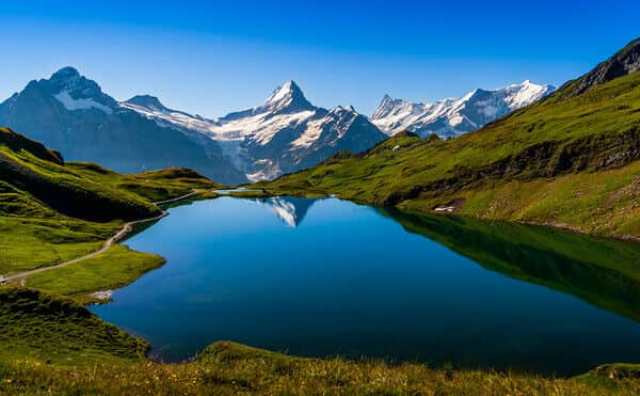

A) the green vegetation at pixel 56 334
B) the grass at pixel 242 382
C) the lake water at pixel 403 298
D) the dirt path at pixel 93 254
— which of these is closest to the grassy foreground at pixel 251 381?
the grass at pixel 242 382

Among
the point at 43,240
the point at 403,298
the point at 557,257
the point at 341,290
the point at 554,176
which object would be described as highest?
the point at 554,176

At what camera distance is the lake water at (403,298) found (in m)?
42.9

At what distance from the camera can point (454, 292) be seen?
6259cm

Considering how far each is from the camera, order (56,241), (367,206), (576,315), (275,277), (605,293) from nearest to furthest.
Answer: (576,315), (605,293), (275,277), (56,241), (367,206)

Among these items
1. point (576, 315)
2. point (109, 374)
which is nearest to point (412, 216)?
point (576, 315)

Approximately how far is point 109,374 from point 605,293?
64.6m

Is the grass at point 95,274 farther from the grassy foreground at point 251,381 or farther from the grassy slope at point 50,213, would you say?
the grassy foreground at point 251,381

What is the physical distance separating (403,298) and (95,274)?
4750cm

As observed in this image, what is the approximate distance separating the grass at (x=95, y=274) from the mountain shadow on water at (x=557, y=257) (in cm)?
6114

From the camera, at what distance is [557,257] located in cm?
8281

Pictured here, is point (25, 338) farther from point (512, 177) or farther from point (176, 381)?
point (512, 177)

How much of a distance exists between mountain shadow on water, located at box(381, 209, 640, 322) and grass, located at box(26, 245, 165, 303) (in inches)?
2407

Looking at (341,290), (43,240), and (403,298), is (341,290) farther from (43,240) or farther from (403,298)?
(43,240)

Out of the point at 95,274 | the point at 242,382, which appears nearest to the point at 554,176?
the point at 95,274
